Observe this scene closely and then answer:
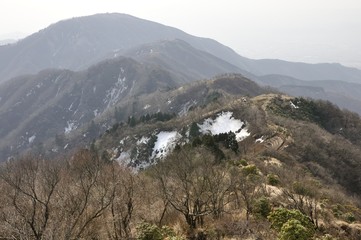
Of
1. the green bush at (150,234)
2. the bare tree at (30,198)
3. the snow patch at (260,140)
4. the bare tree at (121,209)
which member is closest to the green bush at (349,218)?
the bare tree at (121,209)

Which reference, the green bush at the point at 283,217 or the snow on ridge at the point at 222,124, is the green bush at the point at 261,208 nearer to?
the green bush at the point at 283,217

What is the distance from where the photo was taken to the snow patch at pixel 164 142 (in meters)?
138

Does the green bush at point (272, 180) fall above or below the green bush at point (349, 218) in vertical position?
above

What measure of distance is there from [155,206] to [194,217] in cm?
435

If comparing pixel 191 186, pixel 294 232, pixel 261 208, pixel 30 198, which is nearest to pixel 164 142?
pixel 261 208

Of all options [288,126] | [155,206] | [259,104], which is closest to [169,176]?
[155,206]

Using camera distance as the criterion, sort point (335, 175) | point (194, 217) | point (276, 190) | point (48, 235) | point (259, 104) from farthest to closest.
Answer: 1. point (259, 104)
2. point (335, 175)
3. point (276, 190)
4. point (194, 217)
5. point (48, 235)

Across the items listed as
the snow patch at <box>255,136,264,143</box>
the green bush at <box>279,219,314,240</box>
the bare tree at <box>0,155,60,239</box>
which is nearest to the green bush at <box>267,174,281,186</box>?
the green bush at <box>279,219,314,240</box>

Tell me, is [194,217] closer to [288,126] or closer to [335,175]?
[335,175]

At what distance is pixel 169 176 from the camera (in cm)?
3253

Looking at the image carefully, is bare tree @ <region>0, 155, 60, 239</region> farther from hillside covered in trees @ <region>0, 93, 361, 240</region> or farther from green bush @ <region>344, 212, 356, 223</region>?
green bush @ <region>344, 212, 356, 223</region>

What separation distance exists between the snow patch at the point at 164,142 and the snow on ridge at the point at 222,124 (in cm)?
1060

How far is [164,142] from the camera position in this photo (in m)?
146

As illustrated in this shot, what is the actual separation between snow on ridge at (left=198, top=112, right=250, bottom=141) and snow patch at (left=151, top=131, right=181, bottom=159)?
1060 centimetres
